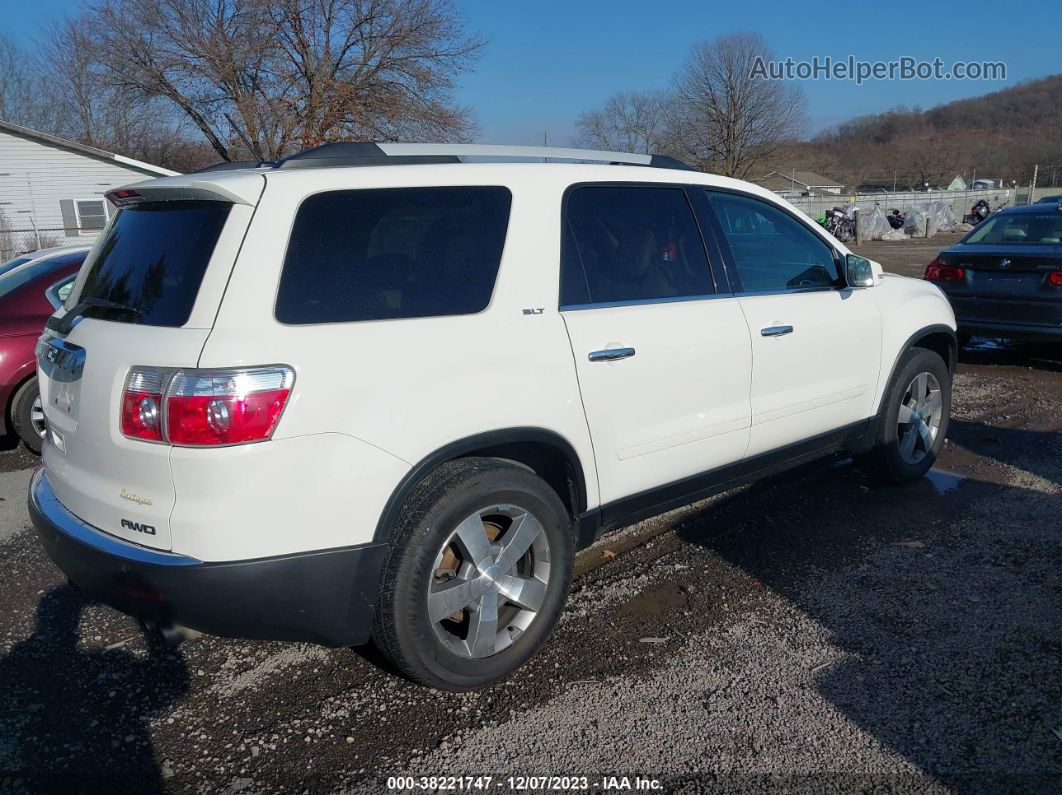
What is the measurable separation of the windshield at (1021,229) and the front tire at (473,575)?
24.2 feet

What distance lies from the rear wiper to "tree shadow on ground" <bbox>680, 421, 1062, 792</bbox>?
9.20ft

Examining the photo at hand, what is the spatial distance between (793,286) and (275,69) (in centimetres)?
3019

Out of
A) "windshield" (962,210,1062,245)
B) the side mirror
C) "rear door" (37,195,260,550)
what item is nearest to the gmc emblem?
"rear door" (37,195,260,550)

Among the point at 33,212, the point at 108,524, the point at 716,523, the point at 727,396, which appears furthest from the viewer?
the point at 33,212

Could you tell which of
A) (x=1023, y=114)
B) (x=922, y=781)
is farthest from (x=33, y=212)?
(x=1023, y=114)

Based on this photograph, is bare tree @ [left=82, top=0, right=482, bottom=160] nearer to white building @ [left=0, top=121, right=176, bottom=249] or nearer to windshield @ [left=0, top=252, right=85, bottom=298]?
white building @ [left=0, top=121, right=176, bottom=249]

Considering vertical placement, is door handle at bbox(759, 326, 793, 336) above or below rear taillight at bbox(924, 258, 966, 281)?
above

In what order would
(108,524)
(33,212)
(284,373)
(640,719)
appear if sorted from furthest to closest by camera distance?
(33,212)
(640,719)
(108,524)
(284,373)

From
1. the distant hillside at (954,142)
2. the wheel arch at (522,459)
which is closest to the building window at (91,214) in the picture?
the wheel arch at (522,459)

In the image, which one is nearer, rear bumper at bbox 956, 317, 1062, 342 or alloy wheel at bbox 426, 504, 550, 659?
alloy wheel at bbox 426, 504, 550, 659

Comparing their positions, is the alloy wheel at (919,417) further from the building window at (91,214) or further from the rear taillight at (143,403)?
the building window at (91,214)

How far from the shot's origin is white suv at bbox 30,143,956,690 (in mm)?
2479

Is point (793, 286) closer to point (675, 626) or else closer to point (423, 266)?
point (675, 626)

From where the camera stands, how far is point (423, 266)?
2895mm
